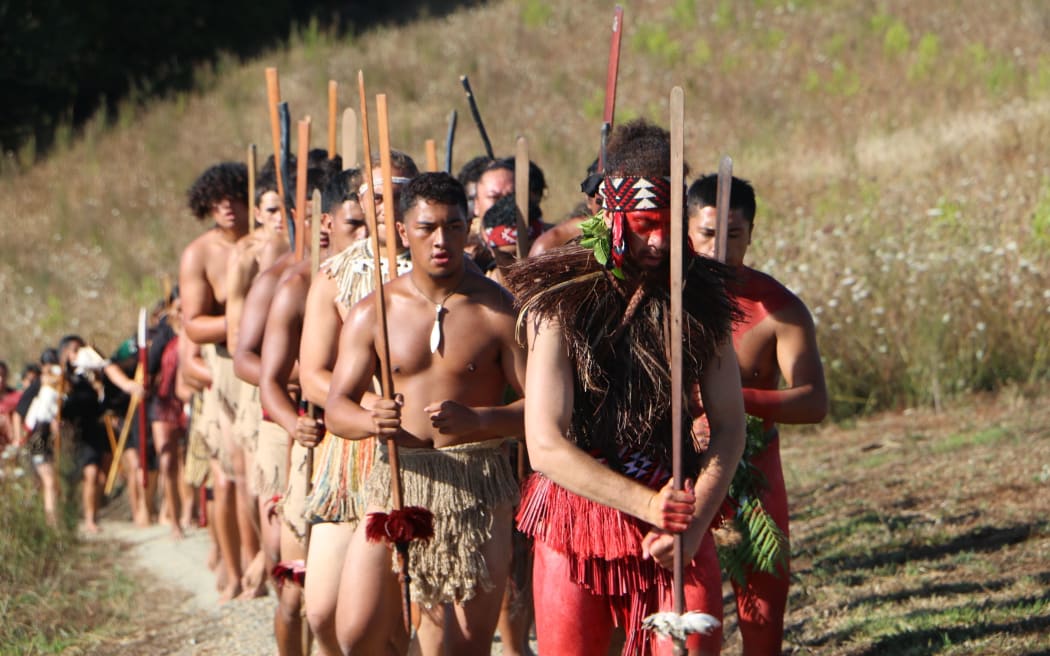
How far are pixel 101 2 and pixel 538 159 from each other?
500 inches

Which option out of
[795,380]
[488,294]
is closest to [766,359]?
[795,380]

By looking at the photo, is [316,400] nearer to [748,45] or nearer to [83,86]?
[748,45]

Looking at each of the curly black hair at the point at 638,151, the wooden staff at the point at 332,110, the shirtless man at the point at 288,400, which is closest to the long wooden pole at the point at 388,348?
the curly black hair at the point at 638,151

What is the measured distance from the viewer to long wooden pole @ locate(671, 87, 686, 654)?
364 cm

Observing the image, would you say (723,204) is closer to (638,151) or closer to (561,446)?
(638,151)

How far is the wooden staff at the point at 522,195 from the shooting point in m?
6.19

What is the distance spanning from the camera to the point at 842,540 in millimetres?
8109

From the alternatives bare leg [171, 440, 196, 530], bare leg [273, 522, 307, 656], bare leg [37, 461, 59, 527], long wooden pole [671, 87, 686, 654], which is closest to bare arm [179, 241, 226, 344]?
bare leg [273, 522, 307, 656]

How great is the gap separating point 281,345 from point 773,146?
13.8 m

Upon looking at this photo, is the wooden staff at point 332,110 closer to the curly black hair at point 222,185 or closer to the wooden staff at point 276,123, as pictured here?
the wooden staff at point 276,123

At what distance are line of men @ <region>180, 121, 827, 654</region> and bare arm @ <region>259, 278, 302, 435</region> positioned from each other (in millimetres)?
11

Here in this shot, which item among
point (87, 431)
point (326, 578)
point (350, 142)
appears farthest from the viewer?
point (87, 431)

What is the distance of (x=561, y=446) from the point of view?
3.75 metres

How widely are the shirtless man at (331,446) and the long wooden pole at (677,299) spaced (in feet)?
5.15
